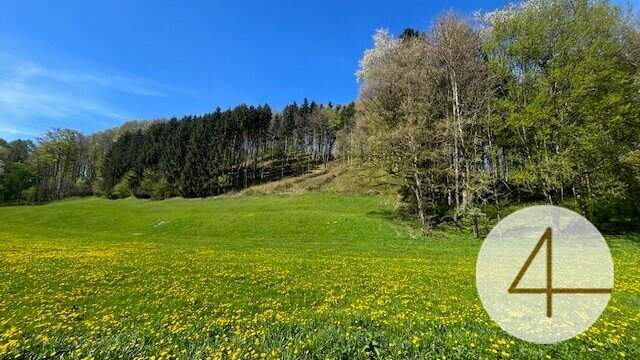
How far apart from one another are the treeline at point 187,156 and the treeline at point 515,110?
5902 centimetres

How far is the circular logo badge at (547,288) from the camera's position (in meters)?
8.06

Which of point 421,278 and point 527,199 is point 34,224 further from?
point 527,199

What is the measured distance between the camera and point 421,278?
14789mm

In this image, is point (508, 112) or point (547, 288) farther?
point (508, 112)

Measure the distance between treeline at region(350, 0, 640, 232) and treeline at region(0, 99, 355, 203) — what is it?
59022 mm

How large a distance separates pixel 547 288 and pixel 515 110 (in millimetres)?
25608

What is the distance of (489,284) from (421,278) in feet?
8.58

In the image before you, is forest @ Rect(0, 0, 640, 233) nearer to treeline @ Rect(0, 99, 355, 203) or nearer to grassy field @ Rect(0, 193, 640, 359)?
grassy field @ Rect(0, 193, 640, 359)

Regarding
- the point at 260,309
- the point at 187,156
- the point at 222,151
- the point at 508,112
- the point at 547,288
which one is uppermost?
the point at 222,151

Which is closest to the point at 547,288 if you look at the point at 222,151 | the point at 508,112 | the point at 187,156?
the point at 508,112

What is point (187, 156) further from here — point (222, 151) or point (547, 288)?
point (547, 288)

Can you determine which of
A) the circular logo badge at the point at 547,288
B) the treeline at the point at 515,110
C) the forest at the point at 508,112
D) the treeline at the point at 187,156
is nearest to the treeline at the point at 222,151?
the treeline at the point at 187,156

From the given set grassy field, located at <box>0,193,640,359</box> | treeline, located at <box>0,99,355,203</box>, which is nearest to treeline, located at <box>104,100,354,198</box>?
treeline, located at <box>0,99,355,203</box>

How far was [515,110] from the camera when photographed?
108 feet
